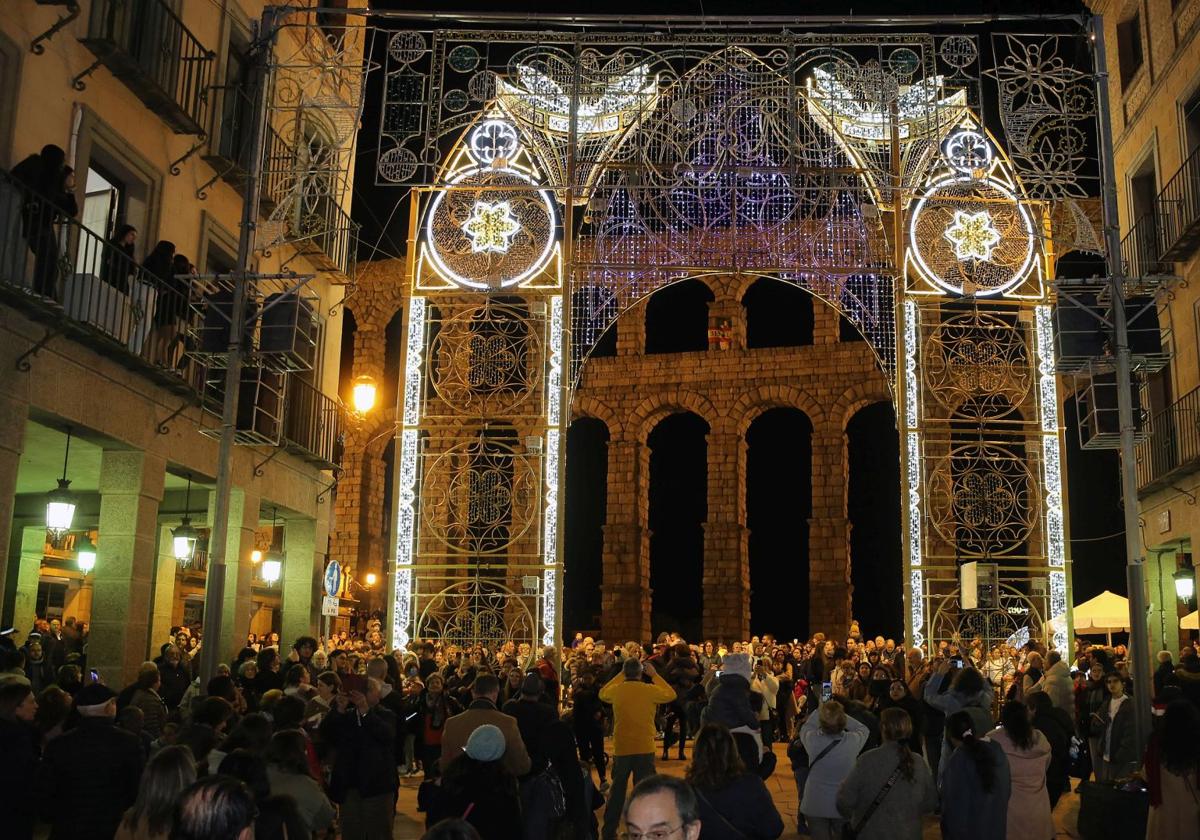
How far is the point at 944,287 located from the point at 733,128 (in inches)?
152

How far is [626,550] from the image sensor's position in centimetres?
3366

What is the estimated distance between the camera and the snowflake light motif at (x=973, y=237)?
1842 cm

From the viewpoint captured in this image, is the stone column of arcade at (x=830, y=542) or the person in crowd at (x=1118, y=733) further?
the stone column of arcade at (x=830, y=542)

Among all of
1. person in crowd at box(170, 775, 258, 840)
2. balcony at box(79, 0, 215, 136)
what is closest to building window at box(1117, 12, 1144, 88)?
balcony at box(79, 0, 215, 136)

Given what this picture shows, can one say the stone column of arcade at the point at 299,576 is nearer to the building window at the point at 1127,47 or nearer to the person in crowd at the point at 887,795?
the person in crowd at the point at 887,795

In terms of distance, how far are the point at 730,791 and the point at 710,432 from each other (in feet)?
92.7

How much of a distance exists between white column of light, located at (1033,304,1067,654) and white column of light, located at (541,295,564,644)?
6921 mm

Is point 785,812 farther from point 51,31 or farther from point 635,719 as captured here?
point 51,31

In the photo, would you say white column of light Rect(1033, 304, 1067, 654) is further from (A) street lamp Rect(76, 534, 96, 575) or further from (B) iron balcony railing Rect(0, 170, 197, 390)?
(A) street lamp Rect(76, 534, 96, 575)

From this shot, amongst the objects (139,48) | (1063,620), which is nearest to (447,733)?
(139,48)

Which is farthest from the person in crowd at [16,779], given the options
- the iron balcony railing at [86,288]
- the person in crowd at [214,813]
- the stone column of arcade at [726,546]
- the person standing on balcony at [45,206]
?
the stone column of arcade at [726,546]

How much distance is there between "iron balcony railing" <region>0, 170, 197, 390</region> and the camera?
11.5m

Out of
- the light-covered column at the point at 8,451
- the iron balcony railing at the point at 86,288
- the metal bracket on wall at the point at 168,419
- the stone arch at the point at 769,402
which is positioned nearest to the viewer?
the iron balcony railing at the point at 86,288

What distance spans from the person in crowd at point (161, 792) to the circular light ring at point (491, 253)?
13.2 meters
